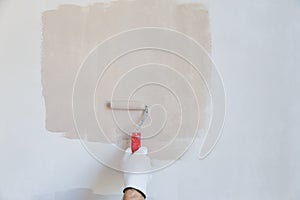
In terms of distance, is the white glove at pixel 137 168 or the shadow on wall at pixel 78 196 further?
the shadow on wall at pixel 78 196

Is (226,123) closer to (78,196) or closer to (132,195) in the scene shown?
(132,195)

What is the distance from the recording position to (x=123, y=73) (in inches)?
47.1

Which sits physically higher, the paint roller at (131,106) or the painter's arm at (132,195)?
the paint roller at (131,106)

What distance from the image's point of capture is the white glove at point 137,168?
3.51ft

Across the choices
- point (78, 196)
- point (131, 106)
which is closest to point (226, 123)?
point (131, 106)

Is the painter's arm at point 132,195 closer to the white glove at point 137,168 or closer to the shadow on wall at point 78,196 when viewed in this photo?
the white glove at point 137,168

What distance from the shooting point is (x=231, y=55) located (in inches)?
46.5

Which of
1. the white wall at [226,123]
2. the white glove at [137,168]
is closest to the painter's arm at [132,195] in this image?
the white glove at [137,168]

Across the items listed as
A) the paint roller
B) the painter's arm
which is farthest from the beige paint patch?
the painter's arm

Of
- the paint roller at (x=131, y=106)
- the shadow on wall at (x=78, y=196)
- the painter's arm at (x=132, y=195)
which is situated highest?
the paint roller at (x=131, y=106)

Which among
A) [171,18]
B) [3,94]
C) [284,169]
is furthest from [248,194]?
[3,94]

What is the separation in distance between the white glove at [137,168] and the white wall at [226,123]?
102 mm

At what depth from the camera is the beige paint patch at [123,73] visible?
3.87 feet

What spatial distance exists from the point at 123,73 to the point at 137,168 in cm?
47
